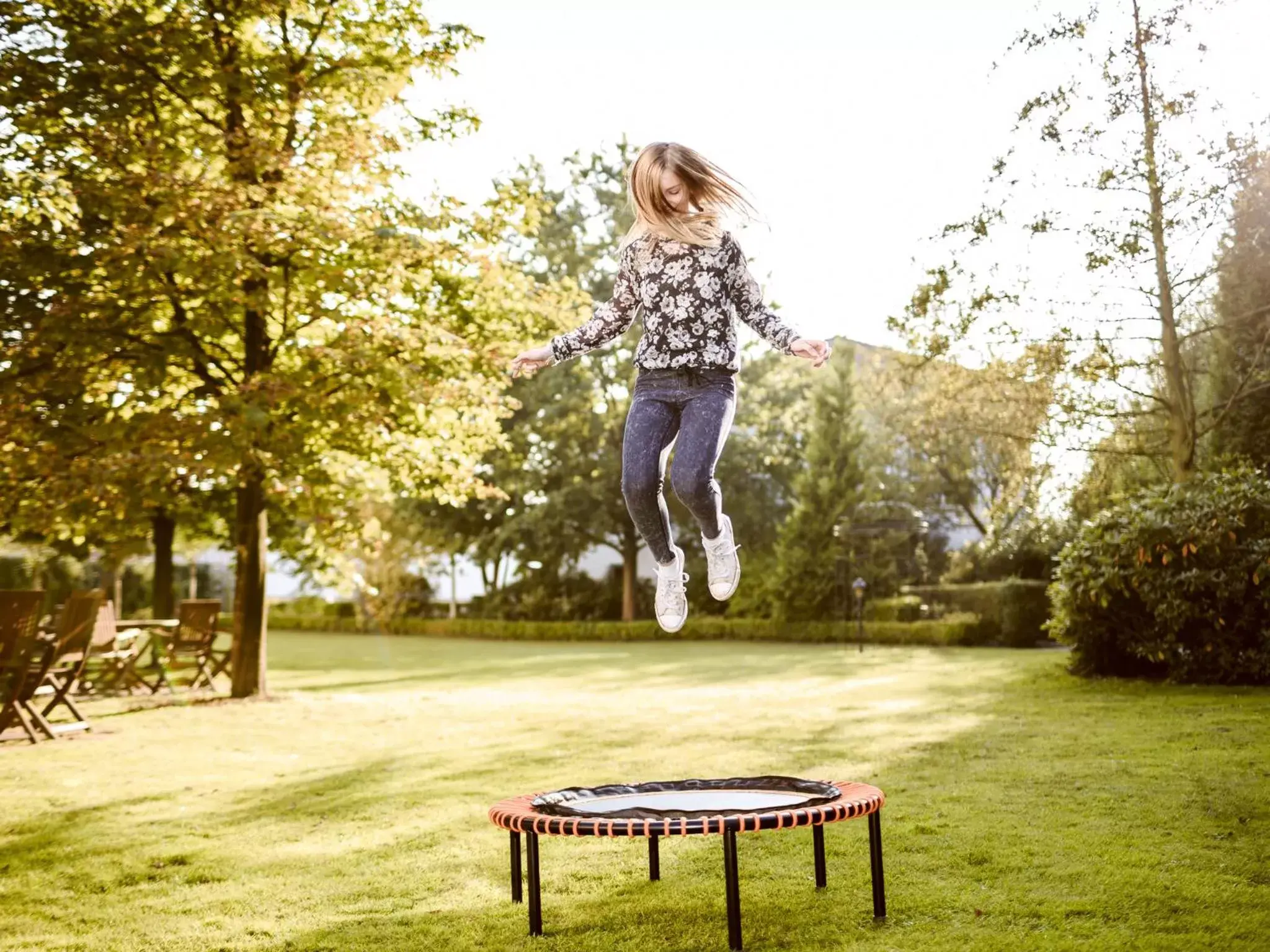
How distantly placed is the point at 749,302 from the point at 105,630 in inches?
416

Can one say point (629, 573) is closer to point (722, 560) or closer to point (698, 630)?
point (698, 630)

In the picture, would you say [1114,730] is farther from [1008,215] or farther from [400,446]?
[400,446]

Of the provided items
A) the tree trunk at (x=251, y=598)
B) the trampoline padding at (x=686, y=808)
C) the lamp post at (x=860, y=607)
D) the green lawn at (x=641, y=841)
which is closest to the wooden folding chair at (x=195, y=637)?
the tree trunk at (x=251, y=598)

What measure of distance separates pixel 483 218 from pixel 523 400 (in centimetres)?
1575

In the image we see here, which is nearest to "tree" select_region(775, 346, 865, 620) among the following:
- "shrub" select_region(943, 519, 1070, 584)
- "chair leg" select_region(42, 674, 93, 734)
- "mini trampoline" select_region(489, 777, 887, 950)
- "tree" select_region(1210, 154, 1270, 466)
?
"shrub" select_region(943, 519, 1070, 584)

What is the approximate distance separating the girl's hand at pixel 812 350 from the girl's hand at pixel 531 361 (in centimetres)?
88

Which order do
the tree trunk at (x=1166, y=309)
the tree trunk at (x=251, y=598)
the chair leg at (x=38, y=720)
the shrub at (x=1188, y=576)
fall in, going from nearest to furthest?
the chair leg at (x=38, y=720), the shrub at (x=1188, y=576), the tree trunk at (x=1166, y=309), the tree trunk at (x=251, y=598)

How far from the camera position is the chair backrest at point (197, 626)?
49.4 ft

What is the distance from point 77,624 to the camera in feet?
34.7

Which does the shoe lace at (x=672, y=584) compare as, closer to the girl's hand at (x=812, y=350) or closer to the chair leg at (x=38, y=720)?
the girl's hand at (x=812, y=350)

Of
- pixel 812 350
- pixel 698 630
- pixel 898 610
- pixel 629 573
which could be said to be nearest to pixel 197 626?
pixel 812 350

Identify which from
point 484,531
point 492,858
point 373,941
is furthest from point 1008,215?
point 484,531

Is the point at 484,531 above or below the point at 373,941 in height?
above

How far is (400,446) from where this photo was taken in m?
13.9
